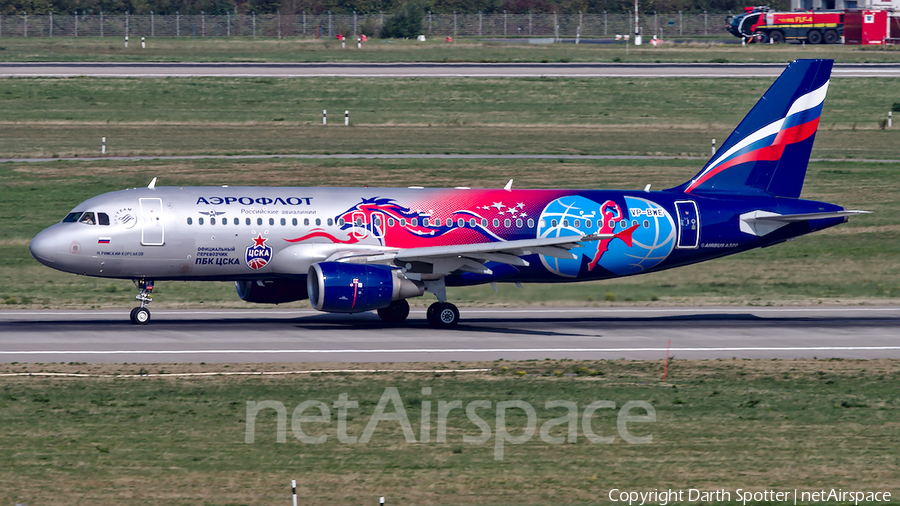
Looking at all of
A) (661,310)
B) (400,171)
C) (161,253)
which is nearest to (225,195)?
(161,253)

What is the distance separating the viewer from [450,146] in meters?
67.2

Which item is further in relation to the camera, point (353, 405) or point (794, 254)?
point (794, 254)

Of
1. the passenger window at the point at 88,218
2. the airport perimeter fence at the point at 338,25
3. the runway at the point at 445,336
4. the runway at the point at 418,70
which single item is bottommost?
the runway at the point at 445,336

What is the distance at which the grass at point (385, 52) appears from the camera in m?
98.9

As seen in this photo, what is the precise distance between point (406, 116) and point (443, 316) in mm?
43813

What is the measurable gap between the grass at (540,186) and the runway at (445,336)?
233cm

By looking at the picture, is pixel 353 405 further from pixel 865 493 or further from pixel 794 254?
pixel 794 254

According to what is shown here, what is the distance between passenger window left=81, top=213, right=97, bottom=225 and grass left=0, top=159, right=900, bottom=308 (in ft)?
22.1

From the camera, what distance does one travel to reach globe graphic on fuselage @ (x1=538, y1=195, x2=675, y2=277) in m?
35.6

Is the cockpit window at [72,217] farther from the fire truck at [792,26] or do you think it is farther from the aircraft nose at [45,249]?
the fire truck at [792,26]

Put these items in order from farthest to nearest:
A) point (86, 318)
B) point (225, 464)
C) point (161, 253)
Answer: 1. point (86, 318)
2. point (161, 253)
3. point (225, 464)

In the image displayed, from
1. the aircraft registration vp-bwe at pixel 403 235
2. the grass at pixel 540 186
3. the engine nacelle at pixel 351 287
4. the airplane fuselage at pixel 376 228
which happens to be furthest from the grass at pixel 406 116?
the engine nacelle at pixel 351 287

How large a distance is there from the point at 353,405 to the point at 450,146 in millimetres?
46229

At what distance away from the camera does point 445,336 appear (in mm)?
32531
